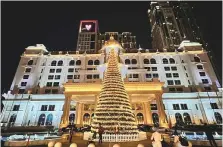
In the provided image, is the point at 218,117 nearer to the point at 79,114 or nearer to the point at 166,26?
the point at 79,114

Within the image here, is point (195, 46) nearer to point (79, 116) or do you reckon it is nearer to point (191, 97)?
point (191, 97)

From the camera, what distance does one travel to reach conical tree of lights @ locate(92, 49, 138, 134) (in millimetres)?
10484

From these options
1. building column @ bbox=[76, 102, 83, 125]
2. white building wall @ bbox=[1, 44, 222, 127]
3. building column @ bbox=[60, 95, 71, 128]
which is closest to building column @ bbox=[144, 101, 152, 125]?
white building wall @ bbox=[1, 44, 222, 127]

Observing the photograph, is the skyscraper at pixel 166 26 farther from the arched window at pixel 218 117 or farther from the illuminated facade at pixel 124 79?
the arched window at pixel 218 117

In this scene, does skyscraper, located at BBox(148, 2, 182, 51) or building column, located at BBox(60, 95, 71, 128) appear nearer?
building column, located at BBox(60, 95, 71, 128)

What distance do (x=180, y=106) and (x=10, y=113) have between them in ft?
109

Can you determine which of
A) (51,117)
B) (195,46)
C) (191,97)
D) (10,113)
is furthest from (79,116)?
(195,46)

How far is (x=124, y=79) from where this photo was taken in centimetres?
2530

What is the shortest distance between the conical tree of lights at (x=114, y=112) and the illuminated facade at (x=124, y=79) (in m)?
10.8

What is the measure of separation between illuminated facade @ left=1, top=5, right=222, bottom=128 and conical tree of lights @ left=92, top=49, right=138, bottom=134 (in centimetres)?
1080

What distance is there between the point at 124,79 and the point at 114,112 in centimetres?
1479

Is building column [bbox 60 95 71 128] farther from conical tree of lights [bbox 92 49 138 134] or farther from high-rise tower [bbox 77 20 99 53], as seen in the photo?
high-rise tower [bbox 77 20 99 53]

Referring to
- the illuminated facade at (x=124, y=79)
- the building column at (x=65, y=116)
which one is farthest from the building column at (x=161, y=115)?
the building column at (x=65, y=116)

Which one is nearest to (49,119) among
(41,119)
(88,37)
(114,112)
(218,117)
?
(41,119)
